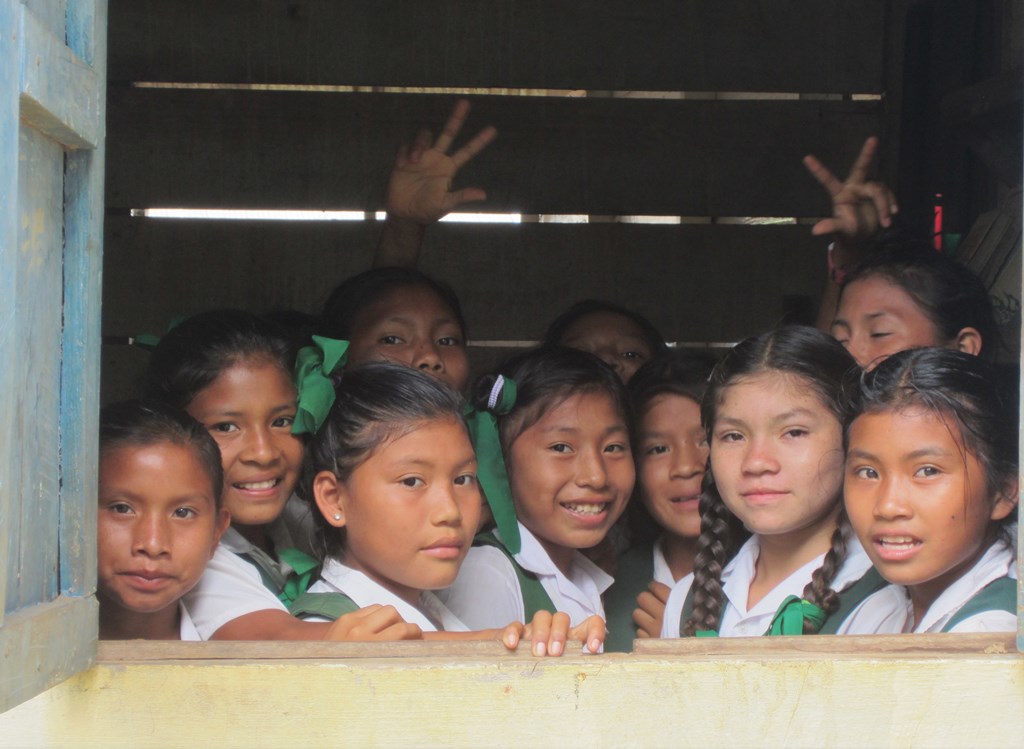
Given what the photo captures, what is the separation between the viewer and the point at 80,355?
1.35 meters

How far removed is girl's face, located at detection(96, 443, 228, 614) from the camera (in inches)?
73.1

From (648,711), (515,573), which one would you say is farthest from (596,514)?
(648,711)

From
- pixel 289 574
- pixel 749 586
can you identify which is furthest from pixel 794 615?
pixel 289 574

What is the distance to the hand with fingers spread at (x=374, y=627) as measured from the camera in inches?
66.0

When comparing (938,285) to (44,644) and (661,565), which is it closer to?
(661,565)

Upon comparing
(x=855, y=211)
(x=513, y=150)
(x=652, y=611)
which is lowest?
(x=652, y=611)

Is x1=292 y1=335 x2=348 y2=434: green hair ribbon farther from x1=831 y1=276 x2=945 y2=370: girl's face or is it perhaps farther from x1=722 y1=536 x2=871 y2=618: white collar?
x1=831 y1=276 x2=945 y2=370: girl's face

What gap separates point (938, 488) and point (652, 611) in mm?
811

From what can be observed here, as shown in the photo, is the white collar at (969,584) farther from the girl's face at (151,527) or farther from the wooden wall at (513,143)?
the wooden wall at (513,143)

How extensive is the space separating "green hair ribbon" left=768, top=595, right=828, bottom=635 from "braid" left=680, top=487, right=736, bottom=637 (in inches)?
9.4

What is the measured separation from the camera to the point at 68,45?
53.2 inches

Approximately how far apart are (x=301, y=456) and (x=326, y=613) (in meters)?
0.40

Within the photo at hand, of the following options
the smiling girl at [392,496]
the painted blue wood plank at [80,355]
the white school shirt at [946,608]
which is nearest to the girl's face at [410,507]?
the smiling girl at [392,496]

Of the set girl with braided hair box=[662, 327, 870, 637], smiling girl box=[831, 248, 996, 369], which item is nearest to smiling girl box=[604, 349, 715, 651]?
girl with braided hair box=[662, 327, 870, 637]
